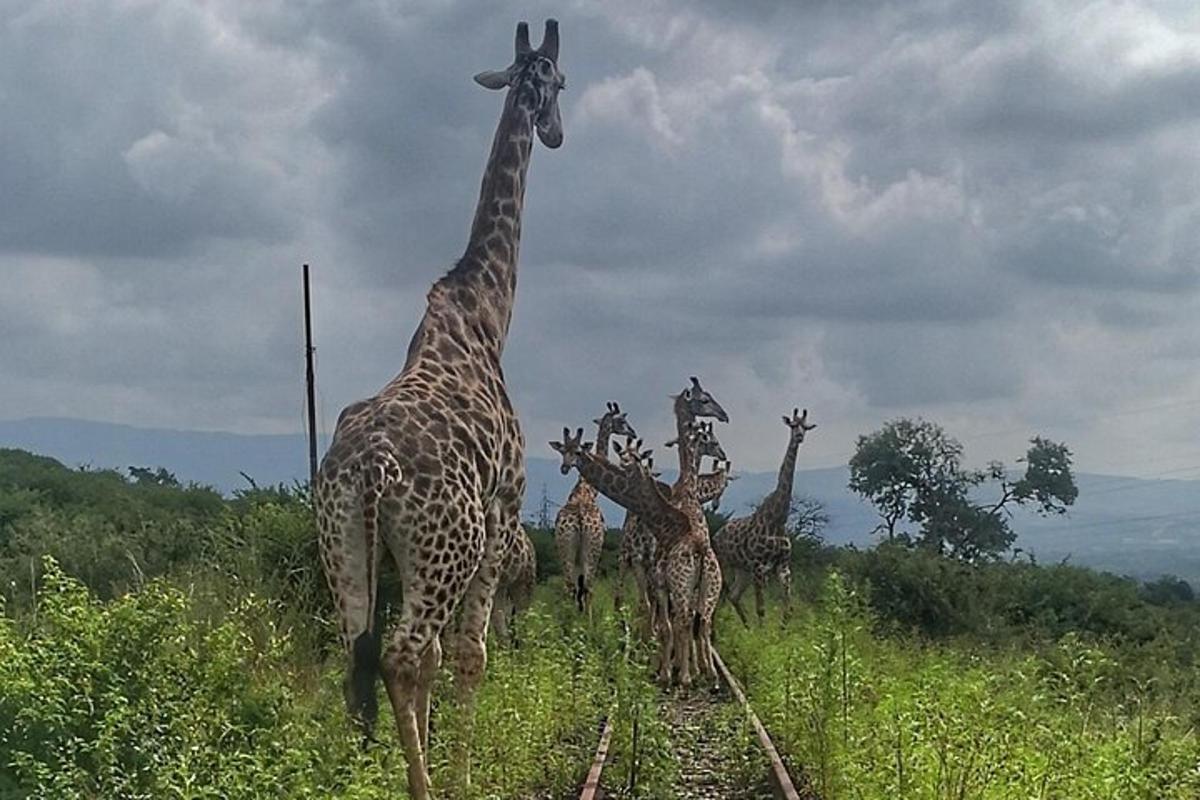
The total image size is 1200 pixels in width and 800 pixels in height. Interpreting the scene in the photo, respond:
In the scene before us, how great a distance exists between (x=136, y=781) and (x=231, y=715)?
1143mm

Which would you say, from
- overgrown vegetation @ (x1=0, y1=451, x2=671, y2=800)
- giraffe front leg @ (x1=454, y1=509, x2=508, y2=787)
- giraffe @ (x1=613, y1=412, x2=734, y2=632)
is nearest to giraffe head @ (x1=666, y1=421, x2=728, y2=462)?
giraffe @ (x1=613, y1=412, x2=734, y2=632)

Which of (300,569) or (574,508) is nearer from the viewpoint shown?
(300,569)

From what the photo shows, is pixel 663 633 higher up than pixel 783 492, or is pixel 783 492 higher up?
pixel 783 492

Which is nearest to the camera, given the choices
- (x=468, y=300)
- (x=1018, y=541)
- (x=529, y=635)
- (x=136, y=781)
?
(x=136, y=781)

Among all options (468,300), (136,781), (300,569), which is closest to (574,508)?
(300,569)

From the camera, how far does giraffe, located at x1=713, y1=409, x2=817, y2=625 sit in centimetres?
1798

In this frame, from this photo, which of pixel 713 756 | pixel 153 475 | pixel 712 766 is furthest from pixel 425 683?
pixel 153 475

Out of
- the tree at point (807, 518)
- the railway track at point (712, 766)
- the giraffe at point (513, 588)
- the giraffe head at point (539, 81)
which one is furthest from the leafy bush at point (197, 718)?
the tree at point (807, 518)

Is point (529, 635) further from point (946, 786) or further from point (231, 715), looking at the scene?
point (946, 786)

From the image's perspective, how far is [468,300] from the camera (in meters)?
8.62

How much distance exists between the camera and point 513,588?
1723 centimetres

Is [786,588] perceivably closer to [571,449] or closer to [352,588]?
[571,449]

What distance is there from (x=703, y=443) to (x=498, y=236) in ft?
31.1

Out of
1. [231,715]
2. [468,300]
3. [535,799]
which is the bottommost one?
[535,799]
